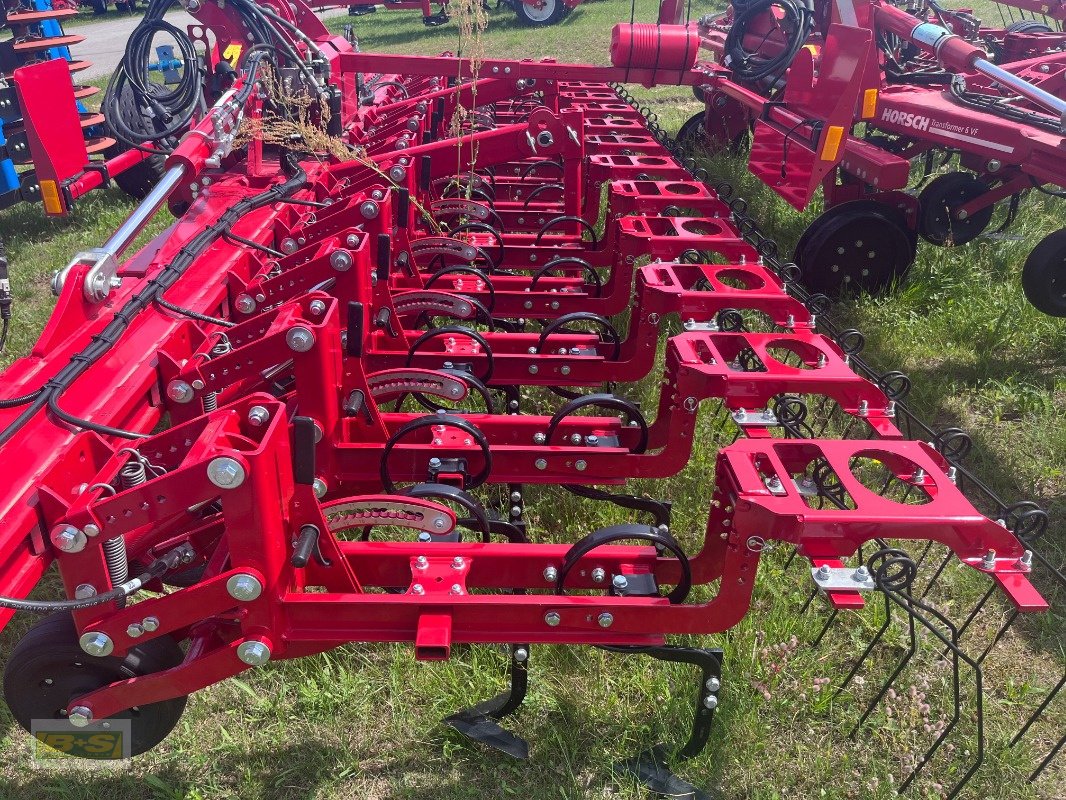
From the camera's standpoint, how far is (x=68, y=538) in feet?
6.19

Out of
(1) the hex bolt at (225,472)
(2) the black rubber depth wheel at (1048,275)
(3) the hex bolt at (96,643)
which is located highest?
(1) the hex bolt at (225,472)

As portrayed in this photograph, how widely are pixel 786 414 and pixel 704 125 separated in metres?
5.87

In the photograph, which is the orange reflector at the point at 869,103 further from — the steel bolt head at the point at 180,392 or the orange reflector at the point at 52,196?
the orange reflector at the point at 52,196

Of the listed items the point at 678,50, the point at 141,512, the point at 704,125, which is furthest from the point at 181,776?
the point at 704,125

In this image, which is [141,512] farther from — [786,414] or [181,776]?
[786,414]

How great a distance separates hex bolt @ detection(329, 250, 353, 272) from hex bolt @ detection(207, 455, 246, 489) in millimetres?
1394

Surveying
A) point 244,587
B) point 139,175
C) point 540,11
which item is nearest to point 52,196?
point 139,175

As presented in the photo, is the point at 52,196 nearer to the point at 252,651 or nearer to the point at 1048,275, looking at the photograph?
the point at 252,651

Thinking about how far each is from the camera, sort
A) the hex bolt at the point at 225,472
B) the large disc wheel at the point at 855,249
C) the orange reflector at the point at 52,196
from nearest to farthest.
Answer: the hex bolt at the point at 225,472
the orange reflector at the point at 52,196
the large disc wheel at the point at 855,249

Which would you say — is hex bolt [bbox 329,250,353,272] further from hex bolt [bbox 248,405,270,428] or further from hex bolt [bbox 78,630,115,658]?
hex bolt [bbox 78,630,115,658]

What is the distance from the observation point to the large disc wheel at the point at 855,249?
495 centimetres

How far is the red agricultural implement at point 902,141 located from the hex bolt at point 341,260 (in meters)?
2.72

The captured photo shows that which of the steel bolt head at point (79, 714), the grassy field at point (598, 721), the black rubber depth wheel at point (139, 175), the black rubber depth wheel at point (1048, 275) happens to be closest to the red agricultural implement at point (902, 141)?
the black rubber depth wheel at point (1048, 275)

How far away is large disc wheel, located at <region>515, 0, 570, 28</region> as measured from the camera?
19719 mm
